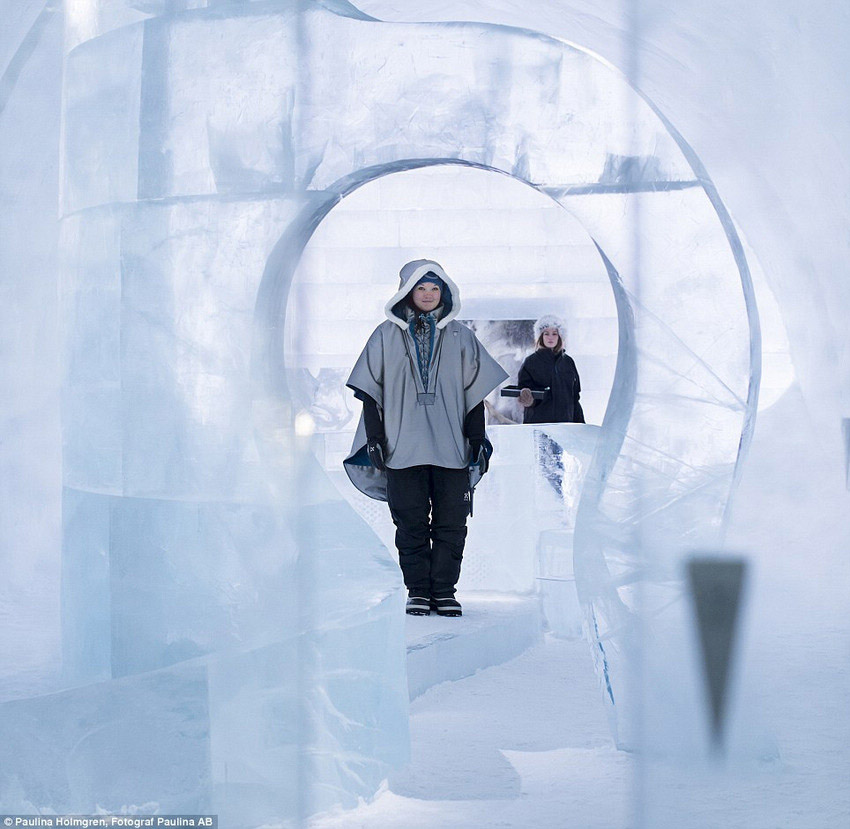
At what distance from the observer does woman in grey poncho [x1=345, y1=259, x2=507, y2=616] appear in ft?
11.5

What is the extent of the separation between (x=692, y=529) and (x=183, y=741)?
1.14 m

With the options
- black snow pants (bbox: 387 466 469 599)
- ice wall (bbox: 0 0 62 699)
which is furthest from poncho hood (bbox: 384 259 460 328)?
ice wall (bbox: 0 0 62 699)

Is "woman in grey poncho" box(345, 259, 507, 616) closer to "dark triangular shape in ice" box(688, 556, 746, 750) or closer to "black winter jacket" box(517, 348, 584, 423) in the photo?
"dark triangular shape in ice" box(688, 556, 746, 750)

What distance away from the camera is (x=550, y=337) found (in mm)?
5543

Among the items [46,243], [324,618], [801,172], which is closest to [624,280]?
[801,172]

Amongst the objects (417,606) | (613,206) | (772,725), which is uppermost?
(613,206)

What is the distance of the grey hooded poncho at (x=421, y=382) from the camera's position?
11.5 ft

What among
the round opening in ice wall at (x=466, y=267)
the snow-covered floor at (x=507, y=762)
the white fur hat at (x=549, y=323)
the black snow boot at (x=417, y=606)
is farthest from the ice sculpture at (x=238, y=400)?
the round opening in ice wall at (x=466, y=267)

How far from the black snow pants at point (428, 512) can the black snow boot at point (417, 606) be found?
94mm

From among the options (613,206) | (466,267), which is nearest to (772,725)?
(613,206)

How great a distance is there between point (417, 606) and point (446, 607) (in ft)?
0.39

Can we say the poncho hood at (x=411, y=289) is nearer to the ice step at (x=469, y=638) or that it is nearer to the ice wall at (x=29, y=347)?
the ice step at (x=469, y=638)

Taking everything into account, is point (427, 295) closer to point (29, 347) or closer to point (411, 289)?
point (411, 289)

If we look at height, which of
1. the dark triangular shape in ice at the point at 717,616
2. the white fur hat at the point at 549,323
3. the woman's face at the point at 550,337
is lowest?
the dark triangular shape in ice at the point at 717,616
